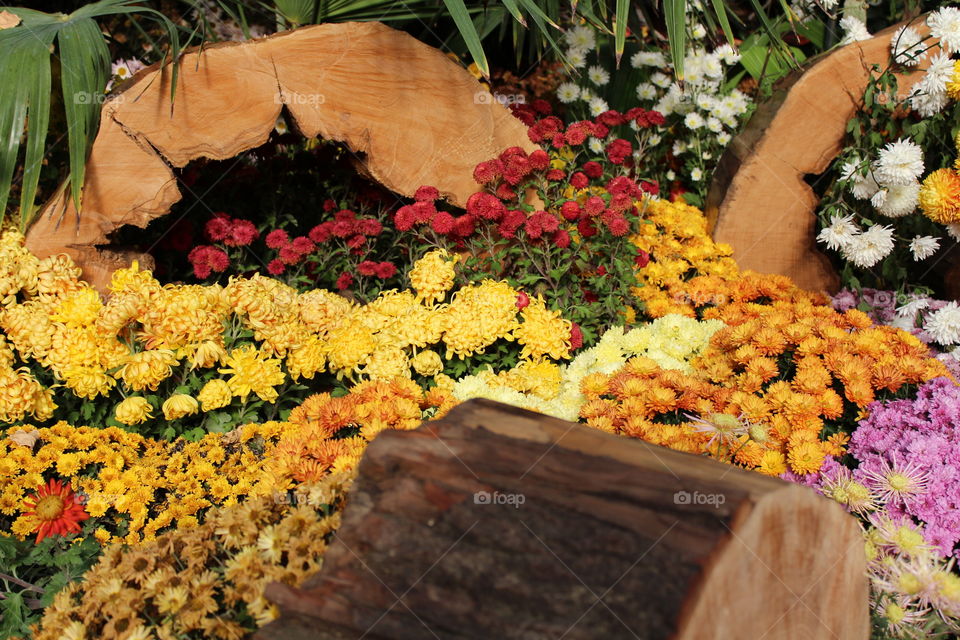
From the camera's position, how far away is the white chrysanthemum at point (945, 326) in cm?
286

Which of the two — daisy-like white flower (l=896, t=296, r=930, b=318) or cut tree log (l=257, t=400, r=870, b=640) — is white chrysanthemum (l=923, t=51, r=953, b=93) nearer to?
daisy-like white flower (l=896, t=296, r=930, b=318)

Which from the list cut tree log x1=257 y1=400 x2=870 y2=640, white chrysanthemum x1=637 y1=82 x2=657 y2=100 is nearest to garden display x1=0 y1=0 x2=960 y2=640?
cut tree log x1=257 y1=400 x2=870 y2=640

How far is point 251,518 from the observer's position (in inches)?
60.8

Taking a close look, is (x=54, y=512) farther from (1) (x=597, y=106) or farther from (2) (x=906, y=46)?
(2) (x=906, y=46)

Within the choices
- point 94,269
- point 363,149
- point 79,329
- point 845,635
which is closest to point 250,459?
point 79,329

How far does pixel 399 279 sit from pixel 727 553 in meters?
2.56

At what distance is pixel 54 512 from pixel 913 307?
3062 mm

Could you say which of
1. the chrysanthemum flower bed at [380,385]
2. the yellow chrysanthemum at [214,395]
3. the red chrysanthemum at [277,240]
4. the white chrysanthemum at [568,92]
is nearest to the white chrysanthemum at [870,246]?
the chrysanthemum flower bed at [380,385]

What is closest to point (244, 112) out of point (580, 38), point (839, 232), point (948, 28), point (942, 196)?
point (580, 38)

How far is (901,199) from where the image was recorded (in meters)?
2.97

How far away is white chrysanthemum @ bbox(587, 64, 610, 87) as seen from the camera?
13.4 ft

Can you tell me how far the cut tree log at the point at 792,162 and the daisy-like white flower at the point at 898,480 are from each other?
1.59m

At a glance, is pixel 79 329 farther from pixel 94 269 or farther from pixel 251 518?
pixel 251 518

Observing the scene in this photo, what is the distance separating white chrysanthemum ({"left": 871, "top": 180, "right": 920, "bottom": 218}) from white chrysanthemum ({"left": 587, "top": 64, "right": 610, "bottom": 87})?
161cm
